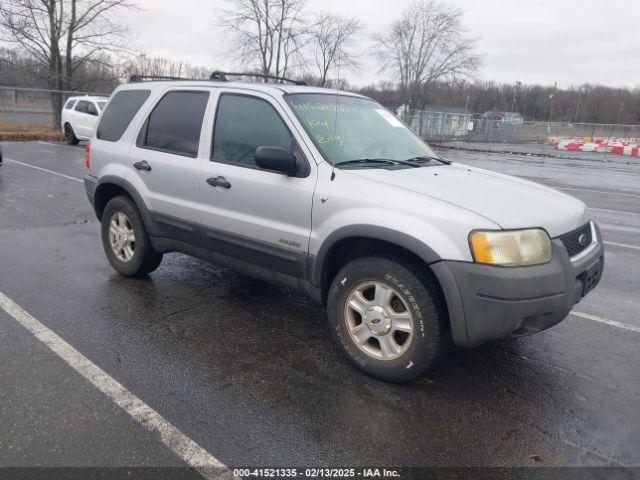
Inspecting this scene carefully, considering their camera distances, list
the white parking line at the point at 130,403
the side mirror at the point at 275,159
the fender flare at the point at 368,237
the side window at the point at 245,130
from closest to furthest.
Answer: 1. the white parking line at the point at 130,403
2. the fender flare at the point at 368,237
3. the side mirror at the point at 275,159
4. the side window at the point at 245,130

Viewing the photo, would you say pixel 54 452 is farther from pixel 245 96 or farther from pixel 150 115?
pixel 150 115

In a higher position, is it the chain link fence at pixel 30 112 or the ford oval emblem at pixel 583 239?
the chain link fence at pixel 30 112

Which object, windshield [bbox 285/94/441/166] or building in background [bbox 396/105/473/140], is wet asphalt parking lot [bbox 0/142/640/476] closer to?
windshield [bbox 285/94/441/166]

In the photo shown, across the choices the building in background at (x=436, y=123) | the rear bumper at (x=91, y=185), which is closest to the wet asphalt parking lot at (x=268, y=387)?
the rear bumper at (x=91, y=185)

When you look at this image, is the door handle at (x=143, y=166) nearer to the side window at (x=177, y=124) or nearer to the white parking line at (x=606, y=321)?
the side window at (x=177, y=124)

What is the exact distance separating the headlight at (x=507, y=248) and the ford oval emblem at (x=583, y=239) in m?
0.63

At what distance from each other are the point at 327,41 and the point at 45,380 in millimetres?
30286

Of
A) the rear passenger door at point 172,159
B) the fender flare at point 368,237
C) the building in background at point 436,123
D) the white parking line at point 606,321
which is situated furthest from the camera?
the building in background at point 436,123

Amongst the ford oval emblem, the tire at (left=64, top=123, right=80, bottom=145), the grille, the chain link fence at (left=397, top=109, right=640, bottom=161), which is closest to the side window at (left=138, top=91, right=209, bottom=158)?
the grille

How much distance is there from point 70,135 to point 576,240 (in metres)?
20.1

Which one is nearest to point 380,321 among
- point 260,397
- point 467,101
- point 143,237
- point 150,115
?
point 260,397

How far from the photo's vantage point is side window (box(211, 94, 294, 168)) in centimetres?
373

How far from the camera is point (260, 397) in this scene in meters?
3.05

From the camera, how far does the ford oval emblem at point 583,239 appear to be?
3355 mm
